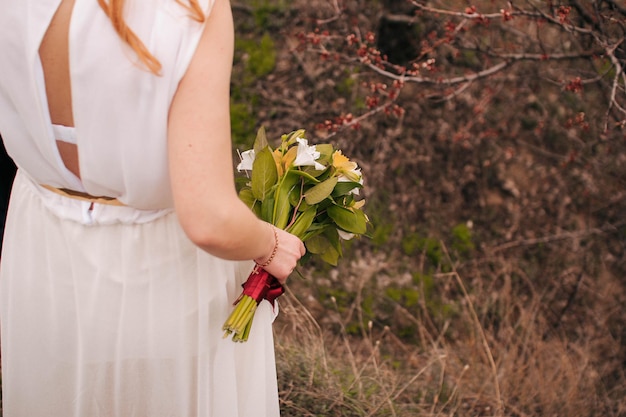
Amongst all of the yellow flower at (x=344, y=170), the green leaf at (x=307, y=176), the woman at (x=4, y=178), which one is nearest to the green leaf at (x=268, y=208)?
the green leaf at (x=307, y=176)

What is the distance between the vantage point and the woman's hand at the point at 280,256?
1541 mm

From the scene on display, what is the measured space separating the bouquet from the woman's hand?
0.19ft

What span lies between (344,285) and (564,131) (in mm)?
2139

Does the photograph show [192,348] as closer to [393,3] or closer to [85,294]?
[85,294]

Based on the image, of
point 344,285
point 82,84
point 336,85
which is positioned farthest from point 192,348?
point 336,85

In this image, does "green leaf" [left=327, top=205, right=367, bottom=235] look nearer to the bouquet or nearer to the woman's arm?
the bouquet

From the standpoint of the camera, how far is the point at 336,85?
17.1 ft

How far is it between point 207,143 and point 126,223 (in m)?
0.42

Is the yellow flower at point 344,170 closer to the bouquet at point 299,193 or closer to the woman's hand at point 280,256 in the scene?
the bouquet at point 299,193

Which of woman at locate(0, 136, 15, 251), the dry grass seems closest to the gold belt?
woman at locate(0, 136, 15, 251)

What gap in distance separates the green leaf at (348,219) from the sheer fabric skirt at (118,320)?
0.35 meters

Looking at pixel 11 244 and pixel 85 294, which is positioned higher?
pixel 11 244

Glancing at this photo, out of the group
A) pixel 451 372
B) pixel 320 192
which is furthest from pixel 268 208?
pixel 451 372

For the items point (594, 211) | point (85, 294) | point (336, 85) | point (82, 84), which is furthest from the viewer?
point (336, 85)
